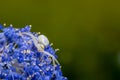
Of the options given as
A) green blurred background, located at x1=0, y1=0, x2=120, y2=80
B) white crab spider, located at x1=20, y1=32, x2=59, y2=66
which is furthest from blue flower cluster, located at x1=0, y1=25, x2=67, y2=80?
green blurred background, located at x1=0, y1=0, x2=120, y2=80

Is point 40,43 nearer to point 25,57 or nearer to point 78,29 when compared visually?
point 25,57

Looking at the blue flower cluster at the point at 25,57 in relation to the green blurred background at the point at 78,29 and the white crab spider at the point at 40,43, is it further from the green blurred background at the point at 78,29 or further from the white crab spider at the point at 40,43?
the green blurred background at the point at 78,29

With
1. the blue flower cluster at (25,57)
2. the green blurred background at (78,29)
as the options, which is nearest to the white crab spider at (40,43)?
the blue flower cluster at (25,57)

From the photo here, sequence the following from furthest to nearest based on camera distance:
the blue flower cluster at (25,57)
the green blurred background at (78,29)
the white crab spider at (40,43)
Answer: the green blurred background at (78,29) → the white crab spider at (40,43) → the blue flower cluster at (25,57)

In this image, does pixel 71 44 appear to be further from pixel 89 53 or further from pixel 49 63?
pixel 49 63

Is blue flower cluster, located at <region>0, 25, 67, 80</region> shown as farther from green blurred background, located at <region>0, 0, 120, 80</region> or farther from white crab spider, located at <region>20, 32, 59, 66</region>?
green blurred background, located at <region>0, 0, 120, 80</region>

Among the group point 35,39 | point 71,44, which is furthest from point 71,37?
point 35,39

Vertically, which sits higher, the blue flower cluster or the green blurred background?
the green blurred background
